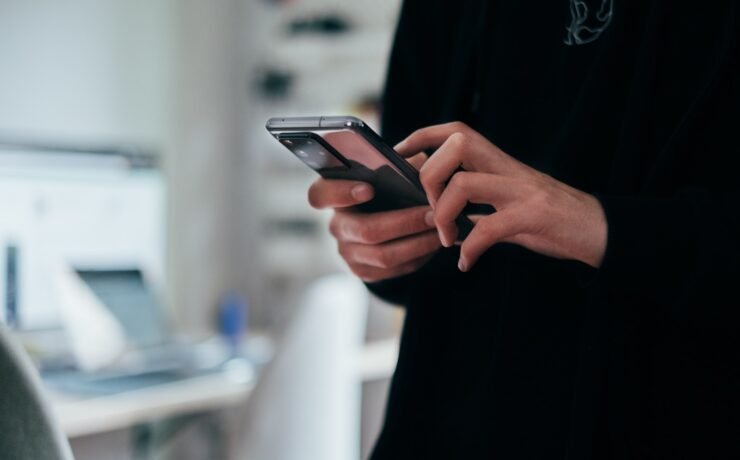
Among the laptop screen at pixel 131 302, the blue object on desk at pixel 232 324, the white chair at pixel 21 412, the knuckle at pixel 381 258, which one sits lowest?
the blue object on desk at pixel 232 324

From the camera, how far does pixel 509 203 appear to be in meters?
0.51

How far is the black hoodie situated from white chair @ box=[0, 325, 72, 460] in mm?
265

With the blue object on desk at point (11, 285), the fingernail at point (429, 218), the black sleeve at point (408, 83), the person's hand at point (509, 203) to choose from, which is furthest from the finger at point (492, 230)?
the blue object on desk at point (11, 285)

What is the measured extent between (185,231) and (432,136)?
2620 mm

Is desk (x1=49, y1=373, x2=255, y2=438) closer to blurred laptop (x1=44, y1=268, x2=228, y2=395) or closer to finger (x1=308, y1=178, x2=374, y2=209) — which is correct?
blurred laptop (x1=44, y1=268, x2=228, y2=395)

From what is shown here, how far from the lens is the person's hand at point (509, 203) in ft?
1.66

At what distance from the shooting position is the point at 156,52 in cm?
295

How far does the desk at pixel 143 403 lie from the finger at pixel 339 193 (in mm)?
901

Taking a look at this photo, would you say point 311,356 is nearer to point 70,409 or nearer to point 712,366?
point 70,409

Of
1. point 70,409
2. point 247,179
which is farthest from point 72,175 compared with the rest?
point 247,179

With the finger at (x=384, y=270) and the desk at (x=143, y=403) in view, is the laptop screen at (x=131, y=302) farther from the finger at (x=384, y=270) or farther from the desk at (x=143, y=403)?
the finger at (x=384, y=270)

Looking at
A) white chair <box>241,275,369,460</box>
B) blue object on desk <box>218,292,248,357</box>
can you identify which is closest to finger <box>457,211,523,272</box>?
white chair <box>241,275,369,460</box>

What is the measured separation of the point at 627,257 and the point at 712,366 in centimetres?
10

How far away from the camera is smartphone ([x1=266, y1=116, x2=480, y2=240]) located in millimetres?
556
